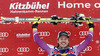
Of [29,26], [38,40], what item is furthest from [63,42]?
[29,26]

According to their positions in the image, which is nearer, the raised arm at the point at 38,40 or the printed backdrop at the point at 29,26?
the raised arm at the point at 38,40

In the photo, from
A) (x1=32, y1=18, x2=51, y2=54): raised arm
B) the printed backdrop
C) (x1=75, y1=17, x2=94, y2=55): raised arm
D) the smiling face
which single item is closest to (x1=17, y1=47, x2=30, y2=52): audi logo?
the printed backdrop

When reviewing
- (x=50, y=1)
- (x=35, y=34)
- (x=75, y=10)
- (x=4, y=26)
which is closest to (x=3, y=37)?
(x=4, y=26)

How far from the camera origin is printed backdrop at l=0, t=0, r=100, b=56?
9.18 ft

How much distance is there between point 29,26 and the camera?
2820 mm

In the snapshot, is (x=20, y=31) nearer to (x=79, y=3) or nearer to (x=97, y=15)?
(x=79, y=3)

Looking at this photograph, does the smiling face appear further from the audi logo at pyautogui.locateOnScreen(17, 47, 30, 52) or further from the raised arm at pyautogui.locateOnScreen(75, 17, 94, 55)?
the audi logo at pyautogui.locateOnScreen(17, 47, 30, 52)

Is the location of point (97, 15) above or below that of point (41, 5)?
below

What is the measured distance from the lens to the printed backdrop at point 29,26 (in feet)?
9.18

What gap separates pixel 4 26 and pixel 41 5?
2.37ft

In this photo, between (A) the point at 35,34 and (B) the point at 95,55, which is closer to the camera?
(A) the point at 35,34

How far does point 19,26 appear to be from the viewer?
2820 mm

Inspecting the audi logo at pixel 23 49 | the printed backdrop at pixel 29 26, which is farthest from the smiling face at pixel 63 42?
the audi logo at pixel 23 49

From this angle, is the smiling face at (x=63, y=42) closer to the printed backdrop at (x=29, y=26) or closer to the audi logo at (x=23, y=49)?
the printed backdrop at (x=29, y=26)
